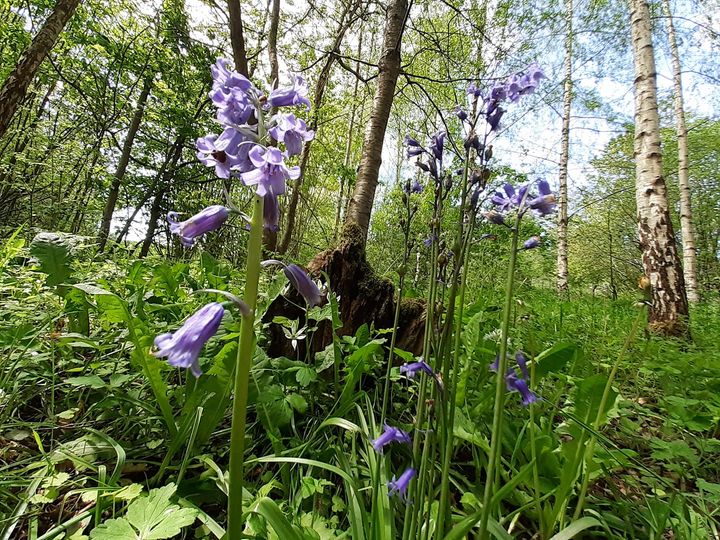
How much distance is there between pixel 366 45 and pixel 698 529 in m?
17.5

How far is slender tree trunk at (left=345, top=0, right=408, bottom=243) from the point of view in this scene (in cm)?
325

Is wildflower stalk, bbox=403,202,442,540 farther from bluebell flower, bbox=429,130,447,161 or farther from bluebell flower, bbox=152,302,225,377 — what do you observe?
bluebell flower, bbox=152,302,225,377

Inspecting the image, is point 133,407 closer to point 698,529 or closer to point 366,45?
point 698,529

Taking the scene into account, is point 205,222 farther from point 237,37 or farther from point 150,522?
point 237,37

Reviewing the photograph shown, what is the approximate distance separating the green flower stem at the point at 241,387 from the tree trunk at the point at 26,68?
3.55 meters

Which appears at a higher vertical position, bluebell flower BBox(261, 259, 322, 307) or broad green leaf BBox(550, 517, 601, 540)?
bluebell flower BBox(261, 259, 322, 307)

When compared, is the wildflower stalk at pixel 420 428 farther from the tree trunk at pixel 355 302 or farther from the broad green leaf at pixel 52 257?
the broad green leaf at pixel 52 257

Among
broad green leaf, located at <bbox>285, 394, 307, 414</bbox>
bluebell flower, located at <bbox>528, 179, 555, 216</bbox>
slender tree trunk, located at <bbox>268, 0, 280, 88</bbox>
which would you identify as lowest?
broad green leaf, located at <bbox>285, 394, 307, 414</bbox>

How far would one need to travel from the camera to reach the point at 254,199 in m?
0.87

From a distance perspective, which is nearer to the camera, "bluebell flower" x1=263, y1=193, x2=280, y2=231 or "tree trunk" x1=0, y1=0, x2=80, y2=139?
"bluebell flower" x1=263, y1=193, x2=280, y2=231

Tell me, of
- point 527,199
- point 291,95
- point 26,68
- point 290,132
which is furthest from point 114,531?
point 26,68

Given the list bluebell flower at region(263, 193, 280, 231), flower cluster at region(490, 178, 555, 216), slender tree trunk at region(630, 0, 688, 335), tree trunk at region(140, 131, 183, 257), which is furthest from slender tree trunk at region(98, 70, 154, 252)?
slender tree trunk at region(630, 0, 688, 335)

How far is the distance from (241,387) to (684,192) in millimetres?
13461

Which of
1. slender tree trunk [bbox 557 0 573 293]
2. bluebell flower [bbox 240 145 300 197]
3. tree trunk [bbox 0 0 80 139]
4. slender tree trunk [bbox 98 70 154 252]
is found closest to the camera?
bluebell flower [bbox 240 145 300 197]
